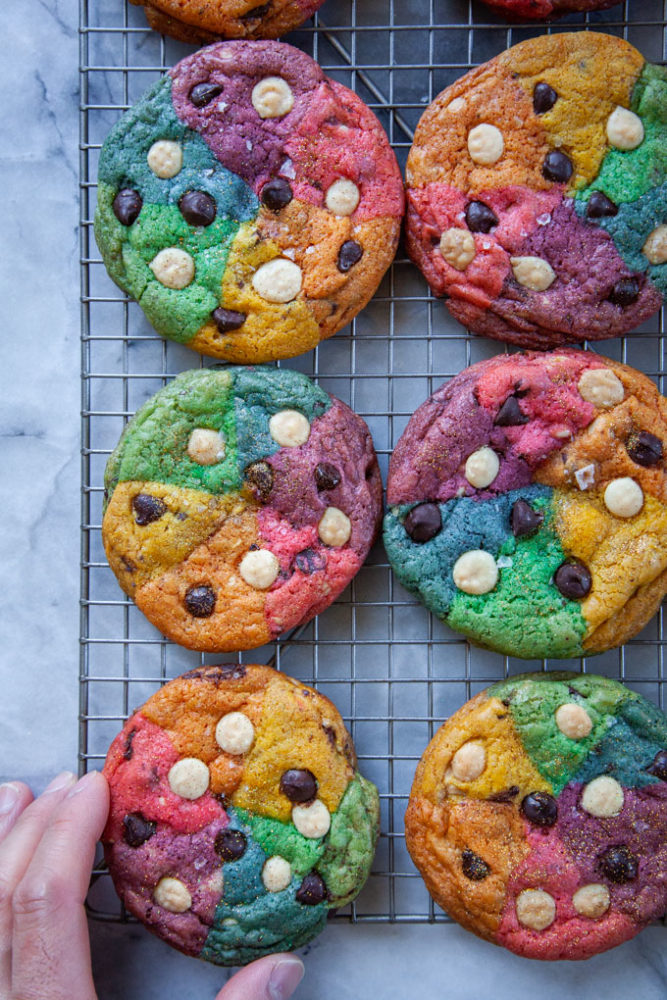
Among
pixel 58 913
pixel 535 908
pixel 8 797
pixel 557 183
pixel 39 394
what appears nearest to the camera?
pixel 58 913

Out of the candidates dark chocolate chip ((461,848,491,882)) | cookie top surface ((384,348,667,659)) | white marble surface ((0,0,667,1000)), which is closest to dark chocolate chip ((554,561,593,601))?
cookie top surface ((384,348,667,659))

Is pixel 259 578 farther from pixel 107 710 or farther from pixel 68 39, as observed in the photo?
pixel 68 39

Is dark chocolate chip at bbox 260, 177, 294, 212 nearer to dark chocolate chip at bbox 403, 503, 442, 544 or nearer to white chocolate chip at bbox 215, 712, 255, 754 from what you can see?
dark chocolate chip at bbox 403, 503, 442, 544

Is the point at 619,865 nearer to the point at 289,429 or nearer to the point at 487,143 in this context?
the point at 289,429

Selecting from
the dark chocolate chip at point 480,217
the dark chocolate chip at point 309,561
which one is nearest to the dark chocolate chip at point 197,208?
the dark chocolate chip at point 480,217

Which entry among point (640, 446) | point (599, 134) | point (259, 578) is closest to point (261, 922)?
point (259, 578)

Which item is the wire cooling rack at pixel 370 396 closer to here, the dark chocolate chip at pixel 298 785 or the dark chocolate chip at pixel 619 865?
the dark chocolate chip at pixel 298 785

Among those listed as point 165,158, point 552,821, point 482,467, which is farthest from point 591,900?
point 165,158
